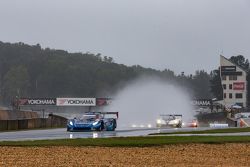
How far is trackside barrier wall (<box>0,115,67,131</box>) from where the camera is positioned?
4438cm

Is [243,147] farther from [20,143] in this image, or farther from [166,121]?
[166,121]

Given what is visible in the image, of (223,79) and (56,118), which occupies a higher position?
(223,79)

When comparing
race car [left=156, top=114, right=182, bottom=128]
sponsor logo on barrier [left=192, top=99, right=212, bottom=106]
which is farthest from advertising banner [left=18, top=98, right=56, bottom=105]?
race car [left=156, top=114, right=182, bottom=128]

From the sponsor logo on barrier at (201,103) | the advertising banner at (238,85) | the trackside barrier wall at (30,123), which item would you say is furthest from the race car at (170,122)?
the advertising banner at (238,85)

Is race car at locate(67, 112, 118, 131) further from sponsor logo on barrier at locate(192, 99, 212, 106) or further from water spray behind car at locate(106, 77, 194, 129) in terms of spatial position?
sponsor logo on barrier at locate(192, 99, 212, 106)

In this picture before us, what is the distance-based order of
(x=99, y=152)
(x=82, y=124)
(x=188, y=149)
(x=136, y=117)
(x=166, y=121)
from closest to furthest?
(x=99, y=152) → (x=188, y=149) → (x=82, y=124) → (x=166, y=121) → (x=136, y=117)

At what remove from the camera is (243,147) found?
2259 cm

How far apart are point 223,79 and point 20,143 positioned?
139102 mm

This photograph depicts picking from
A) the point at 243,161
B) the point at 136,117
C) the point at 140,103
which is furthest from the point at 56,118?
the point at 140,103

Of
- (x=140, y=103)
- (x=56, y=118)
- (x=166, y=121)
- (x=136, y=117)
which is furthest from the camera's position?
(x=140, y=103)

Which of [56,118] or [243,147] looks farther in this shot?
[56,118]

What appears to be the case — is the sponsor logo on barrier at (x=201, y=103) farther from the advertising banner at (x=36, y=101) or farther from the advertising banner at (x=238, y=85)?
the advertising banner at (x=238, y=85)

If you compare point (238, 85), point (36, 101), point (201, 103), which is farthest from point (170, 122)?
point (238, 85)

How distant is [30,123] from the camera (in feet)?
165
